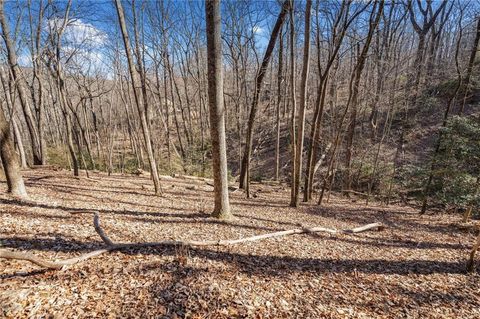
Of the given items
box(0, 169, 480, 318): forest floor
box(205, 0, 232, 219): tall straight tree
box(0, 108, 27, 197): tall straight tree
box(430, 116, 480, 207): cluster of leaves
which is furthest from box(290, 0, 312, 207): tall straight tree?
box(0, 108, 27, 197): tall straight tree

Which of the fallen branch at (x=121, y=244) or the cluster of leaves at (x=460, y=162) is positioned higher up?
the cluster of leaves at (x=460, y=162)

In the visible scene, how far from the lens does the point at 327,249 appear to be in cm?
522

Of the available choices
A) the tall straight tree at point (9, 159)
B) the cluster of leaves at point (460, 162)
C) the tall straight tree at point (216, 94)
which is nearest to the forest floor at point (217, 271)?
the tall straight tree at point (9, 159)

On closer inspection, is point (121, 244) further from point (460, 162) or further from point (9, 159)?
point (460, 162)

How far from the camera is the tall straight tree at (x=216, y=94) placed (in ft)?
16.3

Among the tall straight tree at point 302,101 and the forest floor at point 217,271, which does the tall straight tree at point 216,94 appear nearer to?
the forest floor at point 217,271

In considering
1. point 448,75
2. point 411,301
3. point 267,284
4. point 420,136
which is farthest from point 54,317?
point 448,75

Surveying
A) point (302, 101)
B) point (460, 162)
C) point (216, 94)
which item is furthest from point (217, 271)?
point (460, 162)

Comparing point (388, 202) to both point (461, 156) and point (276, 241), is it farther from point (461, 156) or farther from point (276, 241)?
point (276, 241)

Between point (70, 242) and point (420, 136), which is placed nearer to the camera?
point (70, 242)

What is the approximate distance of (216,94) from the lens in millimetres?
5270

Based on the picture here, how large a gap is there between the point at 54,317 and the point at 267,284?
8.27 feet

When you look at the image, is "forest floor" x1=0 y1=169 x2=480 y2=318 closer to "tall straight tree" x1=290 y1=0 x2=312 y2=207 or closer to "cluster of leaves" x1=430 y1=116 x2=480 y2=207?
"cluster of leaves" x1=430 y1=116 x2=480 y2=207

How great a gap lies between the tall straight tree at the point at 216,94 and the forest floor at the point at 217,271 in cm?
106
